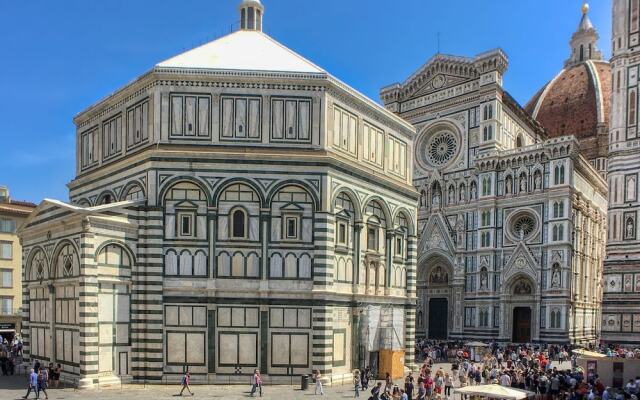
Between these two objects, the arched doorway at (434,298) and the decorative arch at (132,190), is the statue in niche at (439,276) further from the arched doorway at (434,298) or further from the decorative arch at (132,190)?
the decorative arch at (132,190)

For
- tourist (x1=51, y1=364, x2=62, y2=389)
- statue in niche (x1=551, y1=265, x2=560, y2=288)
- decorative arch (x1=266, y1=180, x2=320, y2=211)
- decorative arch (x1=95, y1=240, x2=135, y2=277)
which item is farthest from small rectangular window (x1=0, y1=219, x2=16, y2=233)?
statue in niche (x1=551, y1=265, x2=560, y2=288)

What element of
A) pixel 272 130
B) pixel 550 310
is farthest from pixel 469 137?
pixel 272 130

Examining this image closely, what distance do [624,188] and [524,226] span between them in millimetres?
8216

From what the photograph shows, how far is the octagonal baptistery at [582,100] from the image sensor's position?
72.9 m

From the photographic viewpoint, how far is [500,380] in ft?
80.8

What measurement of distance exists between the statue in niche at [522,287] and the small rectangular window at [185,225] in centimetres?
3291

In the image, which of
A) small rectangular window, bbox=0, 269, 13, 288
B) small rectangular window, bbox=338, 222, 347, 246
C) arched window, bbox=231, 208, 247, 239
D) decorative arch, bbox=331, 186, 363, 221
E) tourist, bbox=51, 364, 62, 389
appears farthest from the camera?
→ small rectangular window, bbox=0, 269, 13, 288

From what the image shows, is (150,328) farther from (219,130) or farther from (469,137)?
(469,137)

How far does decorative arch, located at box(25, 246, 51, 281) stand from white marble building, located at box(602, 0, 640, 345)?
3759cm

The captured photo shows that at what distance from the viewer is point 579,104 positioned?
81625 millimetres

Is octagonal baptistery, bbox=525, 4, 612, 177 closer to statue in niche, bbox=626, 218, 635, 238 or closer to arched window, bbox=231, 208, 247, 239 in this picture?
statue in niche, bbox=626, 218, 635, 238

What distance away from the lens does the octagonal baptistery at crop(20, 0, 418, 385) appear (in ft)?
82.9

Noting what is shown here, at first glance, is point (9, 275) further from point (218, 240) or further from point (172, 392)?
point (172, 392)

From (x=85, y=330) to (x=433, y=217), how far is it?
3719 cm
